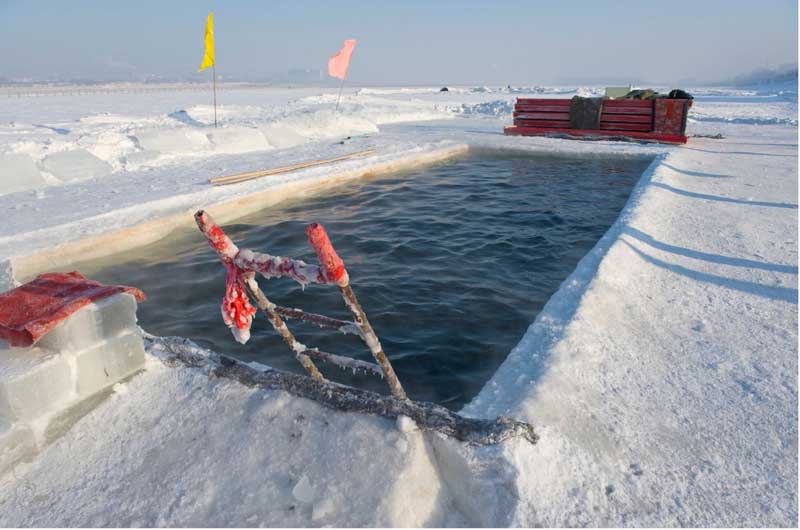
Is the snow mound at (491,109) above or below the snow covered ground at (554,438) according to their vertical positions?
above

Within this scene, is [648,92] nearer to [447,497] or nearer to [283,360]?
[283,360]

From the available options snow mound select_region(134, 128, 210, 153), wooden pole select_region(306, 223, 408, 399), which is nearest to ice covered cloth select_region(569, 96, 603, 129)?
snow mound select_region(134, 128, 210, 153)

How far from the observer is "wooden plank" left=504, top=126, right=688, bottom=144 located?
43.2ft

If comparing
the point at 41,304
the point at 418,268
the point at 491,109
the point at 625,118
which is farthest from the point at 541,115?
the point at 41,304

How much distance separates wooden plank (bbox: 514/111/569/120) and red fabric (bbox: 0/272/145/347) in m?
15.2

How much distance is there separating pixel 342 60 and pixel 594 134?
8545mm

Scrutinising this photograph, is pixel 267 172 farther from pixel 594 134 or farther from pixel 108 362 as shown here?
pixel 594 134

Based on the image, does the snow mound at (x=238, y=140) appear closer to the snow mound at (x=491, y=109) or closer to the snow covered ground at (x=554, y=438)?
the snow covered ground at (x=554, y=438)

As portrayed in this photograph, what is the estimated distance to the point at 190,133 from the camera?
475 inches

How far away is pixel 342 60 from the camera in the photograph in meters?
16.6

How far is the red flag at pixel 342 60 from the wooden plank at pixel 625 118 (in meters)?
8.31

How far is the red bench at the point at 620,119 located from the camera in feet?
43.7

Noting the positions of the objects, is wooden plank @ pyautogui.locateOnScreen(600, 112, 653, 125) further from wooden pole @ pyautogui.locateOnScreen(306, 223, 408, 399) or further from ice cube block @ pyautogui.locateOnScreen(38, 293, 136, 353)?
ice cube block @ pyautogui.locateOnScreen(38, 293, 136, 353)

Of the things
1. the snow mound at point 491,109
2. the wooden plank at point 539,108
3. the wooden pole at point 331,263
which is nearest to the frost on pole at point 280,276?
the wooden pole at point 331,263
